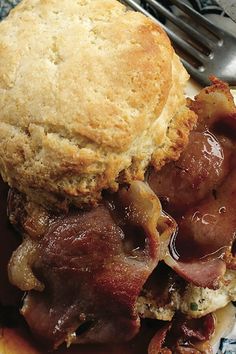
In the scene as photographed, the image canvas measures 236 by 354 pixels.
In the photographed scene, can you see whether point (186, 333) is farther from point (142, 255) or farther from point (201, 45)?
point (201, 45)

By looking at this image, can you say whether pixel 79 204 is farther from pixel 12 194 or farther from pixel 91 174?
pixel 12 194

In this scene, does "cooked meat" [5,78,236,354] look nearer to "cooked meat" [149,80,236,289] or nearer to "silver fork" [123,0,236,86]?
"cooked meat" [149,80,236,289]

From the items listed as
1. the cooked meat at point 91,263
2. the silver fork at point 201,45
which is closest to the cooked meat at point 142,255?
the cooked meat at point 91,263

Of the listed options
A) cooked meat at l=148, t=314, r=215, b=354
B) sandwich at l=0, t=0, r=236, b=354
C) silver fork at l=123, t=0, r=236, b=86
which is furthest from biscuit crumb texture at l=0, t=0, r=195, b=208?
silver fork at l=123, t=0, r=236, b=86

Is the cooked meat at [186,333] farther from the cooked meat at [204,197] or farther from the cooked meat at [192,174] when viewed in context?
the cooked meat at [192,174]

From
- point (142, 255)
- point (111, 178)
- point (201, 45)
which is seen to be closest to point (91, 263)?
point (142, 255)
